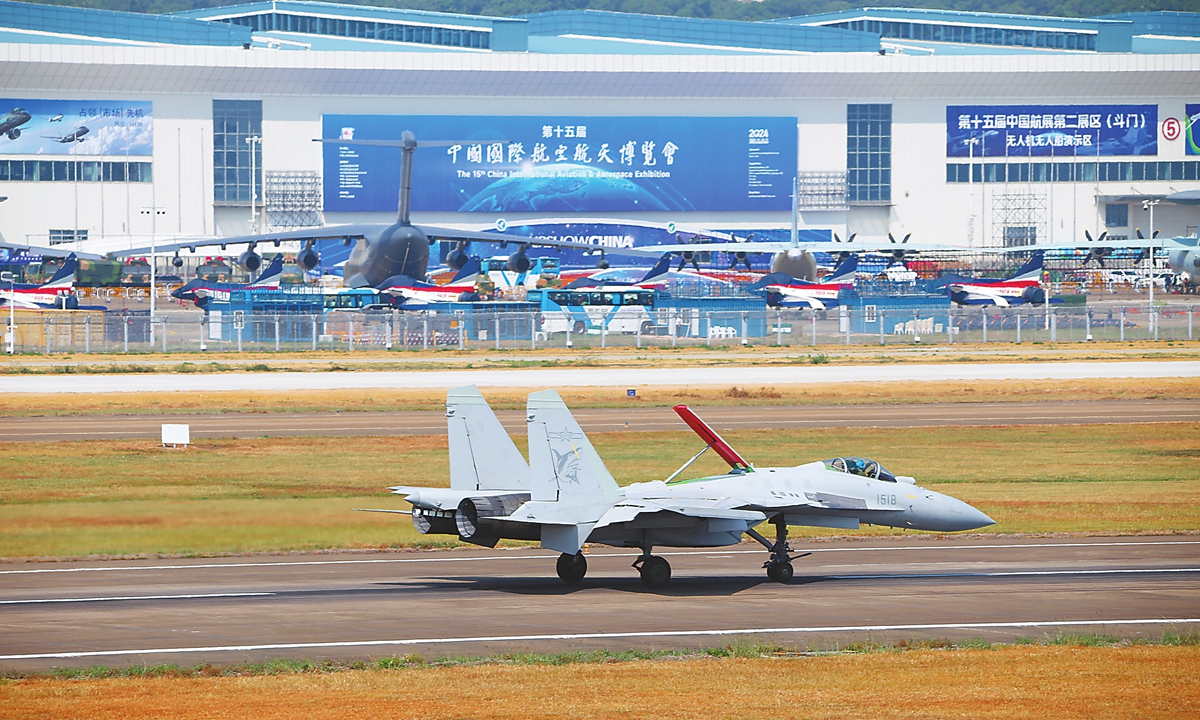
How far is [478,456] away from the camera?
24125 mm

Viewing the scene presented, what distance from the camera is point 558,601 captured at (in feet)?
75.6

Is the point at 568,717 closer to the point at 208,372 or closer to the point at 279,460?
the point at 279,460

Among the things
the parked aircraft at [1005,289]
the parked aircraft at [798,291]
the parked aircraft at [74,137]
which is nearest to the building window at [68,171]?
the parked aircraft at [74,137]

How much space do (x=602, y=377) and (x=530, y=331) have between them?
2117cm

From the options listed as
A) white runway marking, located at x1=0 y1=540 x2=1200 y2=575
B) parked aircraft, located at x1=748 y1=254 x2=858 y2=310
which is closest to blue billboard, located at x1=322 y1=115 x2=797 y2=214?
parked aircraft, located at x1=748 y1=254 x2=858 y2=310

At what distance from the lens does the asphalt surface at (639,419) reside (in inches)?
1980

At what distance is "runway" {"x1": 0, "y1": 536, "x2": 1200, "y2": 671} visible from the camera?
19.8 m

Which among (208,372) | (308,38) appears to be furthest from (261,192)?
(208,372)

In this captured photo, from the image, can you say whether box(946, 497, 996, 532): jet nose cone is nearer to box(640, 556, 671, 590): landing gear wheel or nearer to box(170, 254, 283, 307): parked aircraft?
box(640, 556, 671, 590): landing gear wheel

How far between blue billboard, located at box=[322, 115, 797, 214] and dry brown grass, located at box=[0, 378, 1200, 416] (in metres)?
106

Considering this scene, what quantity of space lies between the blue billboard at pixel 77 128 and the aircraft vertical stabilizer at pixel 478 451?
150 meters

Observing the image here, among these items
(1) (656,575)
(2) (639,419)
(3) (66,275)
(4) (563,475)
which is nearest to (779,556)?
(1) (656,575)

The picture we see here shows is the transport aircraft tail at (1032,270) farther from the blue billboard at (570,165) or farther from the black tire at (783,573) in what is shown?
the black tire at (783,573)

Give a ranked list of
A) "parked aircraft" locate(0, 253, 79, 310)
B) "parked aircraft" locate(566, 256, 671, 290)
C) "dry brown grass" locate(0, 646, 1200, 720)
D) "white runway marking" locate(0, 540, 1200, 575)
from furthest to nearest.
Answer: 1. "parked aircraft" locate(566, 256, 671, 290)
2. "parked aircraft" locate(0, 253, 79, 310)
3. "white runway marking" locate(0, 540, 1200, 575)
4. "dry brown grass" locate(0, 646, 1200, 720)
